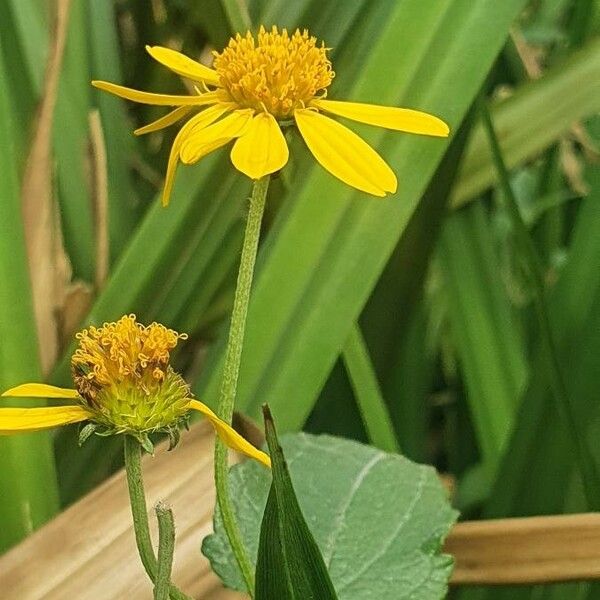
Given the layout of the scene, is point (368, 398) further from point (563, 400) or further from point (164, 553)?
point (164, 553)

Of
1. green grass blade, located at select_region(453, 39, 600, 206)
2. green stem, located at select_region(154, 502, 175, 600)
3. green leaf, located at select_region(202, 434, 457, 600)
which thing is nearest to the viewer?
green stem, located at select_region(154, 502, 175, 600)

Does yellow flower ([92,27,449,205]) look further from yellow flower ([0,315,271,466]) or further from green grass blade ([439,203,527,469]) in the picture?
green grass blade ([439,203,527,469])

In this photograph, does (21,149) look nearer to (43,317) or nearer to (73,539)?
(43,317)

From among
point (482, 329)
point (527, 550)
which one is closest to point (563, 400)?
point (527, 550)

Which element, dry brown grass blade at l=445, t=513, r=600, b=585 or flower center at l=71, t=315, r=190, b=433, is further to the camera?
dry brown grass blade at l=445, t=513, r=600, b=585

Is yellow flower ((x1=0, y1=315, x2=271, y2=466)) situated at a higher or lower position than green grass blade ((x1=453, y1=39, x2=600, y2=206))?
lower

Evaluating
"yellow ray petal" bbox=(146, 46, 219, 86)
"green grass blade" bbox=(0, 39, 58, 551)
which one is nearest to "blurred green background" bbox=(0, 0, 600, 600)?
"green grass blade" bbox=(0, 39, 58, 551)
